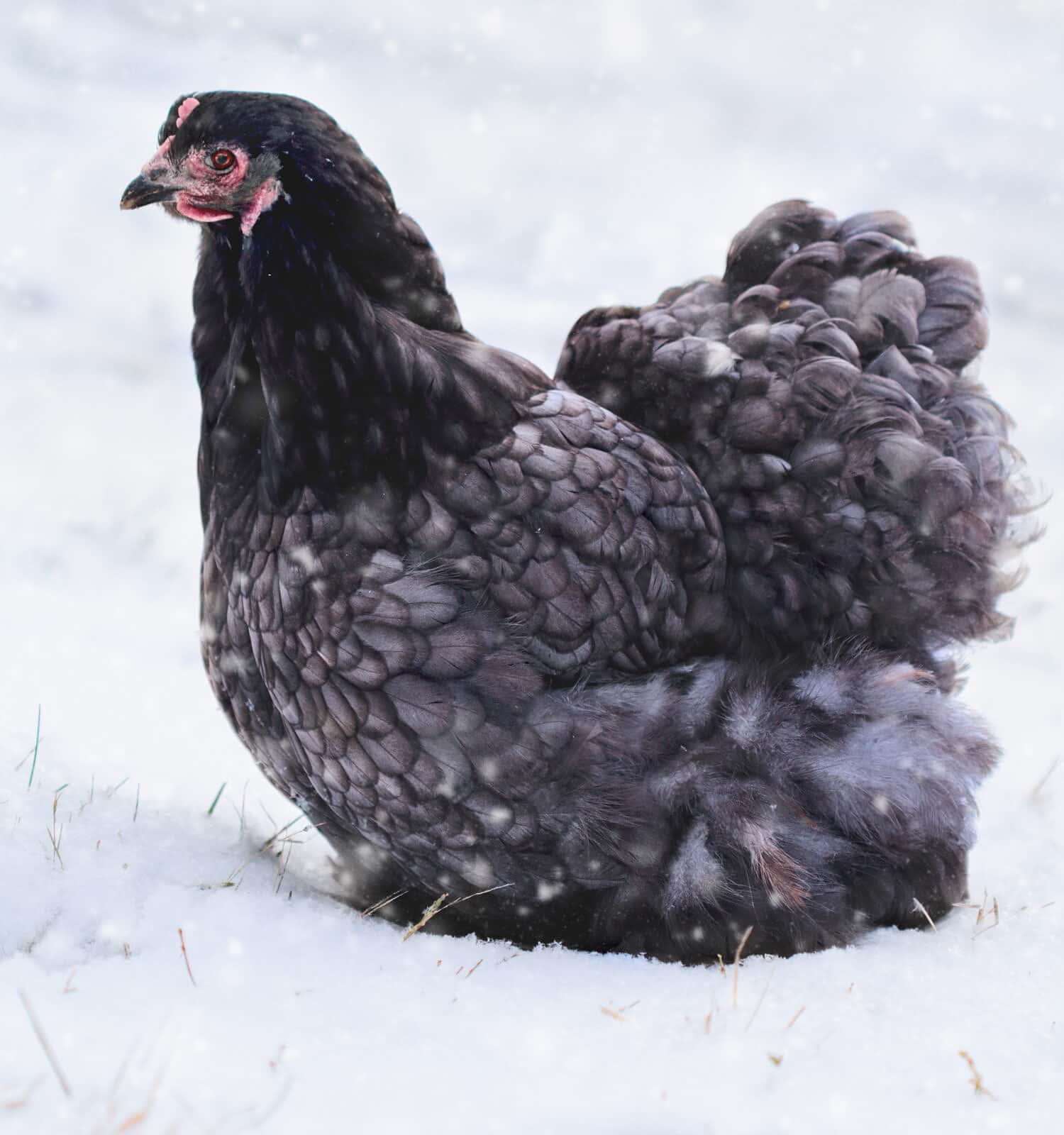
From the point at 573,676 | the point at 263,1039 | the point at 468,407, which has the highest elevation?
the point at 468,407

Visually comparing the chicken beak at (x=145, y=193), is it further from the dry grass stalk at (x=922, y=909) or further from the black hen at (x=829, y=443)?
the dry grass stalk at (x=922, y=909)

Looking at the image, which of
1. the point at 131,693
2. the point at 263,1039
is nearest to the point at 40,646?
the point at 131,693

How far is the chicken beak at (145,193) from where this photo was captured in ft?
6.57

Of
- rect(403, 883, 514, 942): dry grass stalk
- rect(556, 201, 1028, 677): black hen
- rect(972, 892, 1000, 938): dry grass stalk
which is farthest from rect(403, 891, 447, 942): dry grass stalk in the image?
rect(972, 892, 1000, 938): dry grass stalk

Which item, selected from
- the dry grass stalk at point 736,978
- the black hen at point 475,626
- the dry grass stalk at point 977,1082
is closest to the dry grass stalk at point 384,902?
the black hen at point 475,626

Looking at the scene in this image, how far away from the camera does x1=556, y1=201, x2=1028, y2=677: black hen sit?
246 cm

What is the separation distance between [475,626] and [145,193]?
1101 mm

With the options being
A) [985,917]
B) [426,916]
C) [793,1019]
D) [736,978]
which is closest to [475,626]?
[426,916]

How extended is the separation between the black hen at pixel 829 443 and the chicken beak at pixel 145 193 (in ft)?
3.65

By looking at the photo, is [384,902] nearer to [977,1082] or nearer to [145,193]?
[977,1082]

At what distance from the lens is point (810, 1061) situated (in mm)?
1624

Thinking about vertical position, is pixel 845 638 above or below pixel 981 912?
above

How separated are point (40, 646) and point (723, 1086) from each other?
3.20 m

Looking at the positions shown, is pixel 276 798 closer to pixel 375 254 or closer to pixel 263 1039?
pixel 263 1039
